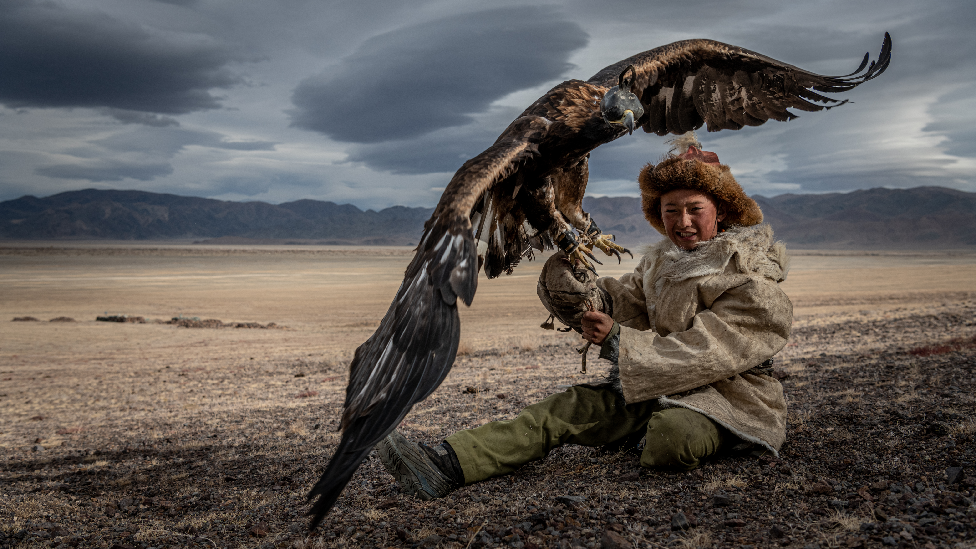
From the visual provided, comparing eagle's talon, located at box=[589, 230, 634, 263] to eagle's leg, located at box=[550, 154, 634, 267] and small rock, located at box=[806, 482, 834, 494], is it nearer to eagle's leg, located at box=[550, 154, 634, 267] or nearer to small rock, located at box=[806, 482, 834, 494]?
eagle's leg, located at box=[550, 154, 634, 267]

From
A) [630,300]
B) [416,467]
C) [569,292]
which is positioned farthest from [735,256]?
[416,467]

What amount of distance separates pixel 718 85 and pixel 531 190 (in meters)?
2.59

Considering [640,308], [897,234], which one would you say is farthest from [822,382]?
[897,234]

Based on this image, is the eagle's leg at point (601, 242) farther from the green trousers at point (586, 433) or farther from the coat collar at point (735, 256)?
the green trousers at point (586, 433)

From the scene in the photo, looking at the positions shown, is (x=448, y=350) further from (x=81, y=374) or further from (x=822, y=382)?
(x=81, y=374)

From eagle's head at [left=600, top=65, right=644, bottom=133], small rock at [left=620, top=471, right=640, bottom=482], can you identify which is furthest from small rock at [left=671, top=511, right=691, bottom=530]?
eagle's head at [left=600, top=65, right=644, bottom=133]

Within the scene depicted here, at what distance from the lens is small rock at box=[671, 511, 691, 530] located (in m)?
2.54

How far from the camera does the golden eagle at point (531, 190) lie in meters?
2.36

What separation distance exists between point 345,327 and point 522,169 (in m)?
14.1

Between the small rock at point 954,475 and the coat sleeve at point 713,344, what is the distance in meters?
0.93

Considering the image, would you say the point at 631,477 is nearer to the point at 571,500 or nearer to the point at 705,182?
the point at 571,500

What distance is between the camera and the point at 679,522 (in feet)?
8.36

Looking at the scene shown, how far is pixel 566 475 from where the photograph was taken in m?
3.45

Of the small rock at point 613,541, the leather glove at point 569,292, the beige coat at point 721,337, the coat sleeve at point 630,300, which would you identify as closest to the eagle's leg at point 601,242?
the coat sleeve at point 630,300
